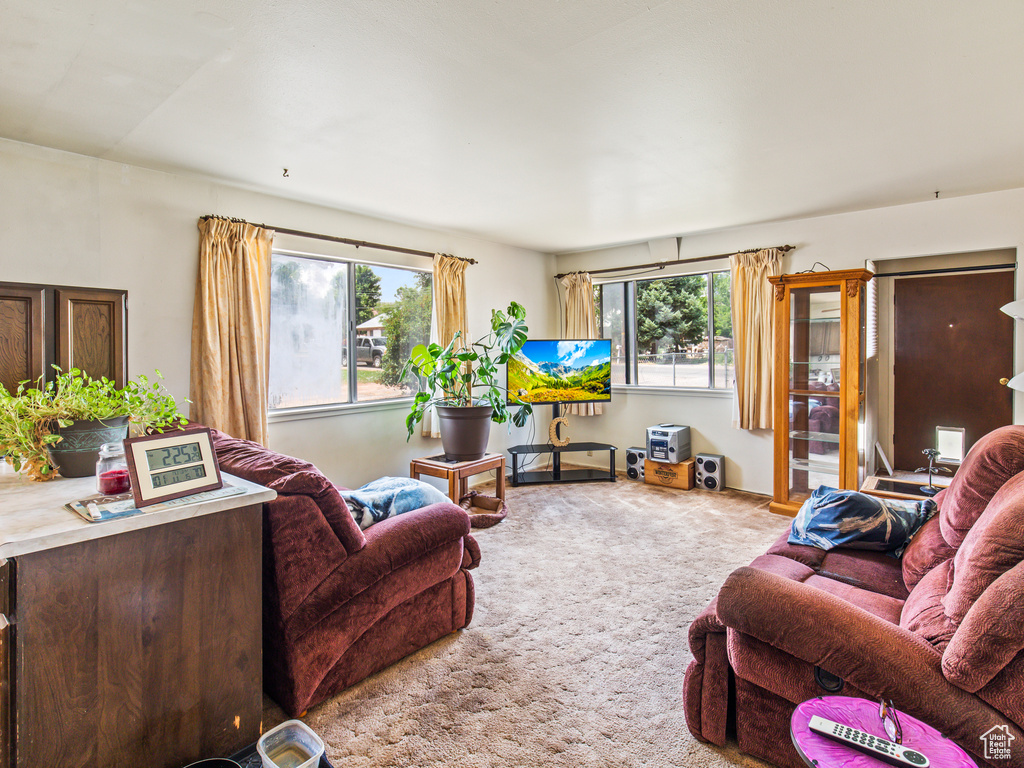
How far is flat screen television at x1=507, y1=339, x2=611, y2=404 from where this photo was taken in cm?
506

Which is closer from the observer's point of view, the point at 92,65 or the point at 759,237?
the point at 92,65

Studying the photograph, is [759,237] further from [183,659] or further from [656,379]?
[183,659]

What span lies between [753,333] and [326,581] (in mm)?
4028

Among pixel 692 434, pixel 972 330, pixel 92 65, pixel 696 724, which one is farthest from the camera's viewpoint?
pixel 692 434

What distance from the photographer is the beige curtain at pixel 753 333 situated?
452cm

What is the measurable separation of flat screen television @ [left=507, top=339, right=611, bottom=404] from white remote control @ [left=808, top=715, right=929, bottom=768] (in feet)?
12.9

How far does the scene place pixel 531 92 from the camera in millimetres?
2176

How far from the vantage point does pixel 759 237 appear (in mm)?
4617

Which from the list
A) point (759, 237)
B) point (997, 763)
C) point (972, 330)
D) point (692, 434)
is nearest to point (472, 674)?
point (997, 763)

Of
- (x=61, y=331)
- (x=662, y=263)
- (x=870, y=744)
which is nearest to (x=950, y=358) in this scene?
(x=662, y=263)

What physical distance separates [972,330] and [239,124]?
517 centimetres

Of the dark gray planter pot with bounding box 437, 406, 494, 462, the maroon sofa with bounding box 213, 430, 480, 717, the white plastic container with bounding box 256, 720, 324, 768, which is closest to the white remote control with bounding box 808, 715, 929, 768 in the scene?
the white plastic container with bounding box 256, 720, 324, 768

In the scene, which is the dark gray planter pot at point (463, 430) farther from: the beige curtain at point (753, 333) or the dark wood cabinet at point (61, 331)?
the beige curtain at point (753, 333)
